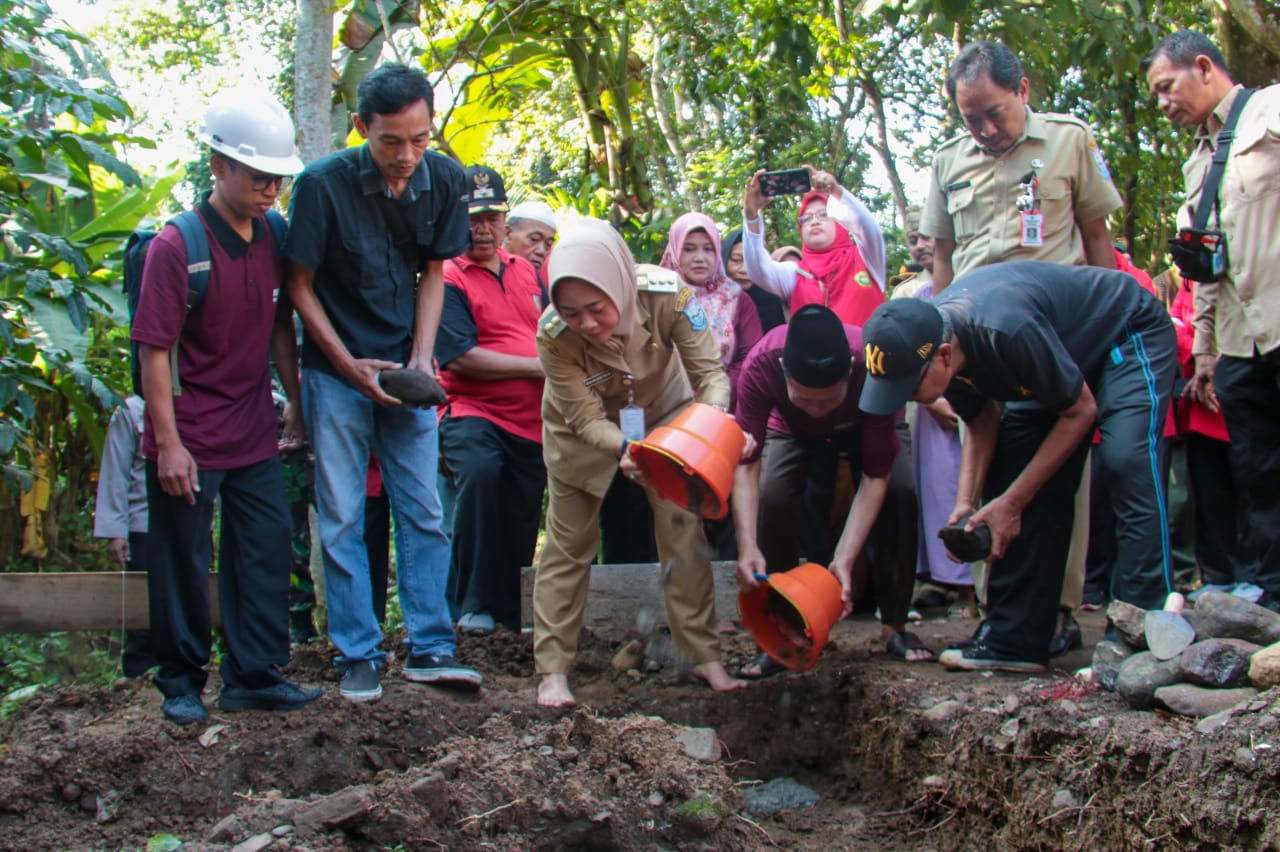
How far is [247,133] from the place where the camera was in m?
3.55

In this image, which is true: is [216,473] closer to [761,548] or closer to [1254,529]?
[761,548]

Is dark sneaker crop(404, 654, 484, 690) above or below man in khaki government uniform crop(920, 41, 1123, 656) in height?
below

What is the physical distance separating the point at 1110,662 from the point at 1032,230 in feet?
Result: 5.79

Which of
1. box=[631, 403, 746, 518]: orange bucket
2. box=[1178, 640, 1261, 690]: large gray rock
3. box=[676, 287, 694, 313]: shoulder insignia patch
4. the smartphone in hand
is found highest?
the smartphone in hand

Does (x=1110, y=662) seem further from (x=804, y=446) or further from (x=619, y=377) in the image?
(x=619, y=377)

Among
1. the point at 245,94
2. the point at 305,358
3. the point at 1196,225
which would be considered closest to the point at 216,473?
the point at 305,358

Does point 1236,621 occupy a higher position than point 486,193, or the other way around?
point 486,193

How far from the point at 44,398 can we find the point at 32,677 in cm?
215

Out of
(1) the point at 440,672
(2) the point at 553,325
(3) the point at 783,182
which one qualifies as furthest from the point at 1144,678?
(3) the point at 783,182

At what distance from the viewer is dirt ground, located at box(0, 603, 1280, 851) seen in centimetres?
286

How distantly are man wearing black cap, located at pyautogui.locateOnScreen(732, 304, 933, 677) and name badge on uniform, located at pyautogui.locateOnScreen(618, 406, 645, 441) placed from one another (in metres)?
0.54

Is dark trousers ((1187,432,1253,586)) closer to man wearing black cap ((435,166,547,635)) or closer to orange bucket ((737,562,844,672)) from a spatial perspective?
orange bucket ((737,562,844,672))

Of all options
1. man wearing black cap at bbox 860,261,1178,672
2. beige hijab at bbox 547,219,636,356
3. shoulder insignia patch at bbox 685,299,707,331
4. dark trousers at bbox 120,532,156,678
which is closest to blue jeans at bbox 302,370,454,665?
beige hijab at bbox 547,219,636,356

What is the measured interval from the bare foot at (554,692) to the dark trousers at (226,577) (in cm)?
93
